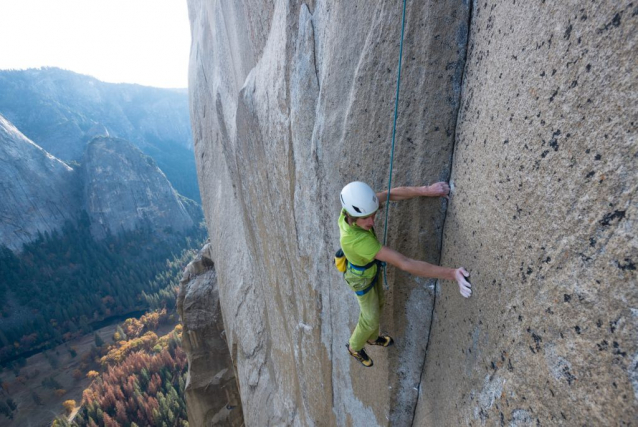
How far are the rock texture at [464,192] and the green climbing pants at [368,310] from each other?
18 cm

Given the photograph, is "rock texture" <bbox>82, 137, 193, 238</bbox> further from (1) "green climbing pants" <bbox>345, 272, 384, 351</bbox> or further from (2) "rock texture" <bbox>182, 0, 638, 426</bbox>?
(1) "green climbing pants" <bbox>345, 272, 384, 351</bbox>

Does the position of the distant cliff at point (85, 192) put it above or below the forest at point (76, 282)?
above

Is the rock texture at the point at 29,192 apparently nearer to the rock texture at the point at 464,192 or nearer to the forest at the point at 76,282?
the forest at the point at 76,282

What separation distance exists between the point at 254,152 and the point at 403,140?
3.33 m

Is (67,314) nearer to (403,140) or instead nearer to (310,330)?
(310,330)

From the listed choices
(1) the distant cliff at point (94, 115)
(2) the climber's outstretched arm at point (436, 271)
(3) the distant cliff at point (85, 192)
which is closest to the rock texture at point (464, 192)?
(2) the climber's outstretched arm at point (436, 271)

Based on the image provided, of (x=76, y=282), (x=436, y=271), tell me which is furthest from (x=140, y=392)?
(x=76, y=282)

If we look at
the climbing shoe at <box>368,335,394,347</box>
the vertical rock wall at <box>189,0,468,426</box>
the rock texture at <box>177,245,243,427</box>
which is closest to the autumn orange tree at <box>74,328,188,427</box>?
the rock texture at <box>177,245,243,427</box>

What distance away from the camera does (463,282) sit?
8.52ft

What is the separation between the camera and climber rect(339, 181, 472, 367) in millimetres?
2670

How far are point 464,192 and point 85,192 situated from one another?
73.5 meters

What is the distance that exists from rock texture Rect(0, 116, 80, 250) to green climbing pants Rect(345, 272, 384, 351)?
63.2 metres

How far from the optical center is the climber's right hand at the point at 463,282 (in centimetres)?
257

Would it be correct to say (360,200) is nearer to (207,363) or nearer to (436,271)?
(436,271)
